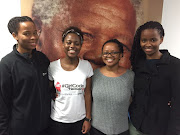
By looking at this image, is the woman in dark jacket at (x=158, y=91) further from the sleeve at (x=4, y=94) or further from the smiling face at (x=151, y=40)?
the sleeve at (x=4, y=94)

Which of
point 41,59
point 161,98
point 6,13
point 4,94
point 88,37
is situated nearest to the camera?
point 4,94

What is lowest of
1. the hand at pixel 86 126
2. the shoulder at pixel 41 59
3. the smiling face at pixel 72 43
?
the hand at pixel 86 126

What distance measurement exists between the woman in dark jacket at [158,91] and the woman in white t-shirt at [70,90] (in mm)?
494

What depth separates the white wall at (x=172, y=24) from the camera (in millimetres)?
1508

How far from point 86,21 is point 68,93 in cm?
81

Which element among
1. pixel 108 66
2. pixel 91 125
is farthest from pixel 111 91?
pixel 91 125

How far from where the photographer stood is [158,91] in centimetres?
108

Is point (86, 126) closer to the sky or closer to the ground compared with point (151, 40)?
closer to the ground

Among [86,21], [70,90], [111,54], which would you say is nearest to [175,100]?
[111,54]

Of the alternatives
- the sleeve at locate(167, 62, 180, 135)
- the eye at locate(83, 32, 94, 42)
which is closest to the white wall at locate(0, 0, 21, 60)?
the eye at locate(83, 32, 94, 42)

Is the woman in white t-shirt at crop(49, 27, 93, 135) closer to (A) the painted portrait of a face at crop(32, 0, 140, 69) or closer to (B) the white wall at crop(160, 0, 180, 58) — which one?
(A) the painted portrait of a face at crop(32, 0, 140, 69)

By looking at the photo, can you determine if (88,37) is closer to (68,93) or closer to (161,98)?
(68,93)

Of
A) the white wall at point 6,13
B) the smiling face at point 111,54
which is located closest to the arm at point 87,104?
the smiling face at point 111,54

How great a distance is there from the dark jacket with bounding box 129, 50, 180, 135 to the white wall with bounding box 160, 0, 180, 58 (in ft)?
1.75
